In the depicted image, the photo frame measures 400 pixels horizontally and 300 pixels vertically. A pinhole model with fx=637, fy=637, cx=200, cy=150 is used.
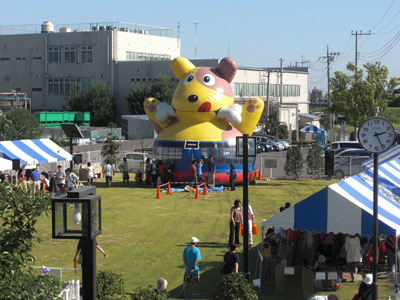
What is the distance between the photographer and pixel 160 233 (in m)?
20.3

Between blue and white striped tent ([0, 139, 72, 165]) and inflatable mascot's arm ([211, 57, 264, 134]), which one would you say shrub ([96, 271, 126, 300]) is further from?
inflatable mascot's arm ([211, 57, 264, 134])

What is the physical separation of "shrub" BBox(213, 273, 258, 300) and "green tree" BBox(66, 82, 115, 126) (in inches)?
2331

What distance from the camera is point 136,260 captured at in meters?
16.8

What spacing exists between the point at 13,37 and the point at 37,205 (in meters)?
73.5

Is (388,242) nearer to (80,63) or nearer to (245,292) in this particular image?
(245,292)

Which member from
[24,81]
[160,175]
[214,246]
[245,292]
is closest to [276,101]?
[24,81]

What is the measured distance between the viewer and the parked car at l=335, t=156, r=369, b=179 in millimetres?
34844

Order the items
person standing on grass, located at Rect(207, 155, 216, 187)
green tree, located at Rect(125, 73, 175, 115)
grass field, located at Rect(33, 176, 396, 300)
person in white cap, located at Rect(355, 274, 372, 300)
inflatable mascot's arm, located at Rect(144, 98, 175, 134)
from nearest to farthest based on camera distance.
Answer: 1. person in white cap, located at Rect(355, 274, 372, 300)
2. grass field, located at Rect(33, 176, 396, 300)
3. person standing on grass, located at Rect(207, 155, 216, 187)
4. inflatable mascot's arm, located at Rect(144, 98, 175, 134)
5. green tree, located at Rect(125, 73, 175, 115)

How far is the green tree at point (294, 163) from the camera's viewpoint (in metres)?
35.7

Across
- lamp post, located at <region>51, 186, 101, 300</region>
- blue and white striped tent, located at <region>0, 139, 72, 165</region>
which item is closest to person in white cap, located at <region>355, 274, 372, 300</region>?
lamp post, located at <region>51, 186, 101, 300</region>

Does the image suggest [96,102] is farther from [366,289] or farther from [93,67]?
[366,289]

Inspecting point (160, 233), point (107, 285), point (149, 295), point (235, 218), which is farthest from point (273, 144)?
point (149, 295)

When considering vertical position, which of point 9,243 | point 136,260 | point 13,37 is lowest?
point 136,260

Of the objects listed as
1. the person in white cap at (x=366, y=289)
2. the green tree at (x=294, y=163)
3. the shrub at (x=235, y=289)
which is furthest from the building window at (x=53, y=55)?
the person in white cap at (x=366, y=289)
